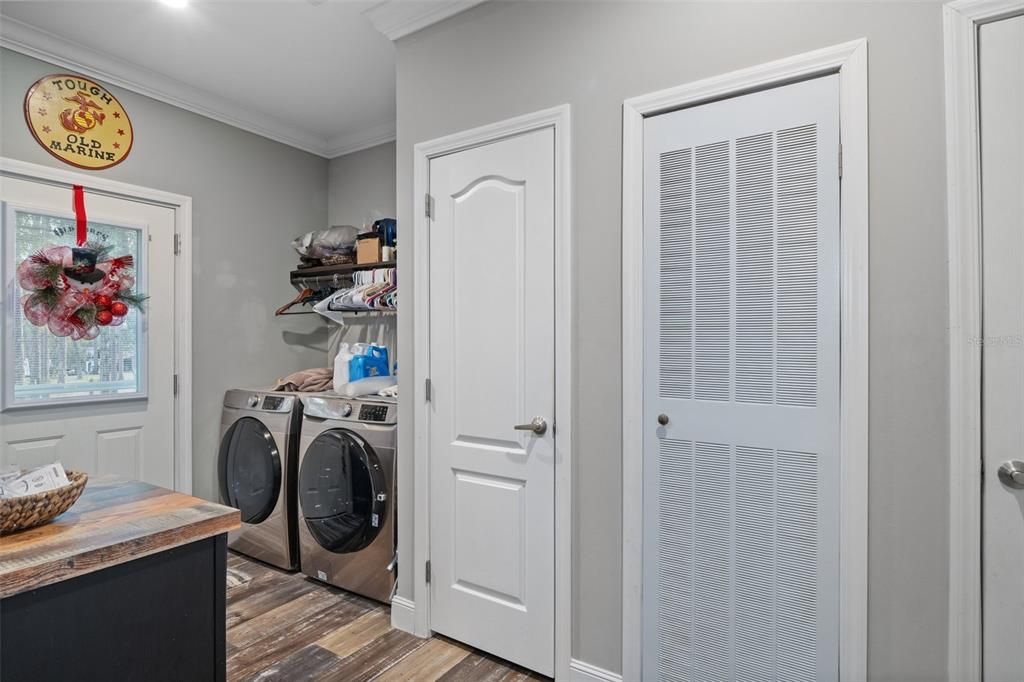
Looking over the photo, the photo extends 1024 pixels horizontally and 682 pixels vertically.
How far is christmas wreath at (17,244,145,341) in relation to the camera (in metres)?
1.31

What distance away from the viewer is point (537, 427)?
1935 millimetres

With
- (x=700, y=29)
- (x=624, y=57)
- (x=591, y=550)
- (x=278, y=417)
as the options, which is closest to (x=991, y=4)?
(x=700, y=29)

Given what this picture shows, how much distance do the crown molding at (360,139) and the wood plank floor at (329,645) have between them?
273 centimetres

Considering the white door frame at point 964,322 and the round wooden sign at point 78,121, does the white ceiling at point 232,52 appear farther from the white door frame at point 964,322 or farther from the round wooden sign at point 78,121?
the white door frame at point 964,322

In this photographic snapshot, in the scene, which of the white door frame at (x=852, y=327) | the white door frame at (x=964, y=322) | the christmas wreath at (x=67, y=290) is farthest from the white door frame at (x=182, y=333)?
the white door frame at (x=964, y=322)

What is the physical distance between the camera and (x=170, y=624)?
1.11 m

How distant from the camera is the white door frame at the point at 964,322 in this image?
1.29 meters

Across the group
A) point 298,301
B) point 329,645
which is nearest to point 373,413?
point 329,645

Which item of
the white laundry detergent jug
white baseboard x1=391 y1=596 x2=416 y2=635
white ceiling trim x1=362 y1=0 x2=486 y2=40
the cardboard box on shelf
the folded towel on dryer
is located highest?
white ceiling trim x1=362 y1=0 x2=486 y2=40

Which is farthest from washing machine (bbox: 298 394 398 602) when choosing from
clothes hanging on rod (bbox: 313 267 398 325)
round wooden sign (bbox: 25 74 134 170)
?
round wooden sign (bbox: 25 74 134 170)

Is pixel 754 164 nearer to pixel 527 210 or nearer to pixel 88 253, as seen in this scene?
pixel 527 210

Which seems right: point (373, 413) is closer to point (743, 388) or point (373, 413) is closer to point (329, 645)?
point (329, 645)

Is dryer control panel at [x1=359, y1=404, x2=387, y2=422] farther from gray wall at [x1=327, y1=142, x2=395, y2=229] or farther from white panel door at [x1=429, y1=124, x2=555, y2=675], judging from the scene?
gray wall at [x1=327, y1=142, x2=395, y2=229]

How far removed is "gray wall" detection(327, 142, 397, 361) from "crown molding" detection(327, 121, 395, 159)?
32 mm
